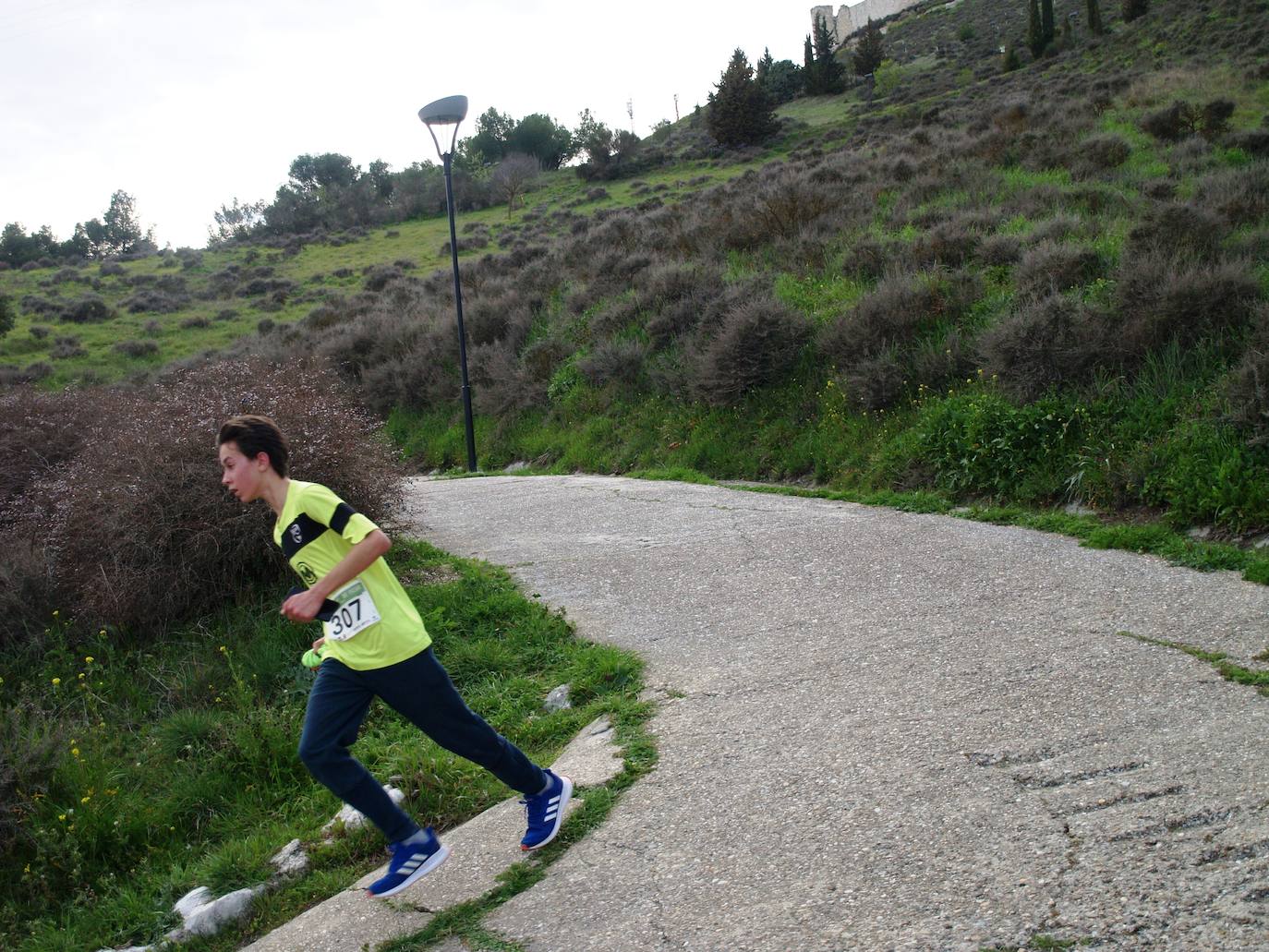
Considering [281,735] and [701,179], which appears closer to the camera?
[281,735]

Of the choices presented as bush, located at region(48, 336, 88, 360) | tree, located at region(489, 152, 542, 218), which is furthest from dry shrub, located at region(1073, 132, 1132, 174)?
tree, located at region(489, 152, 542, 218)

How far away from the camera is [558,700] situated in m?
5.53

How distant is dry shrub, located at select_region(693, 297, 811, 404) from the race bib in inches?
373

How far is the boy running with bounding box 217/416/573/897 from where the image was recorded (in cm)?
348

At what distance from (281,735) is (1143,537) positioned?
5.64 metres

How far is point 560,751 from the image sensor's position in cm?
486

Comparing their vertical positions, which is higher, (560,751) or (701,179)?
(701,179)

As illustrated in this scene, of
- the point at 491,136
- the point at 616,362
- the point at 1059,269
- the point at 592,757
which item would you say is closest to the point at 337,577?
the point at 592,757

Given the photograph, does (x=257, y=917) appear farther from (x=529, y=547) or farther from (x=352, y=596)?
(x=529, y=547)

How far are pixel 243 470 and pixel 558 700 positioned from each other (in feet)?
8.23

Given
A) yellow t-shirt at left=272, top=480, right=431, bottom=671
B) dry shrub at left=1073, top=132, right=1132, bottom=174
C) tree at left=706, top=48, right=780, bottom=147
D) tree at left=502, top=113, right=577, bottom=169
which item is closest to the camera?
yellow t-shirt at left=272, top=480, right=431, bottom=671

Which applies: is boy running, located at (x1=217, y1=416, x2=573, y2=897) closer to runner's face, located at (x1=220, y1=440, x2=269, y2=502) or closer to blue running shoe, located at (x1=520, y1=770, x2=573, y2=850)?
runner's face, located at (x1=220, y1=440, x2=269, y2=502)

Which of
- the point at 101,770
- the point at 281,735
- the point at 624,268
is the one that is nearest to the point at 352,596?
the point at 281,735

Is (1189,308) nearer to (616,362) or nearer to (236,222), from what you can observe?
(616,362)
